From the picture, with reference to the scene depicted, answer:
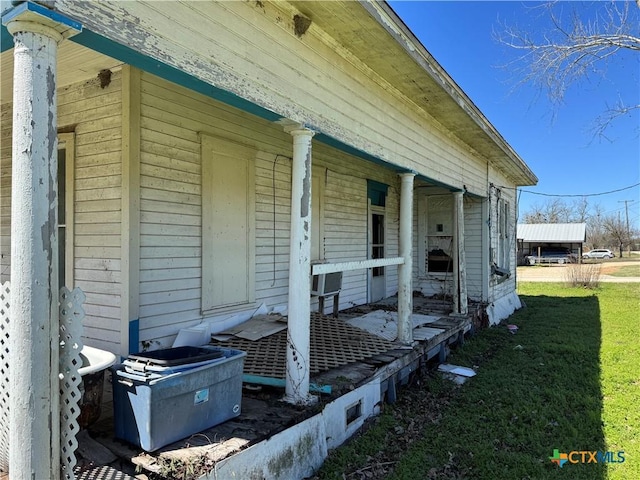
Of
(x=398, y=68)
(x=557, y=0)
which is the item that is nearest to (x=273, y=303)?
(x=398, y=68)

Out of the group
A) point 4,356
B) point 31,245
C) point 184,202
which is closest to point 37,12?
point 31,245

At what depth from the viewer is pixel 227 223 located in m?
4.72

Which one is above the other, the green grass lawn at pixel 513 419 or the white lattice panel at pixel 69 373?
the white lattice panel at pixel 69 373

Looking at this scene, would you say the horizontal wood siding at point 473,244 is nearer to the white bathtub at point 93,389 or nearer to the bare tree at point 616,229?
the white bathtub at point 93,389

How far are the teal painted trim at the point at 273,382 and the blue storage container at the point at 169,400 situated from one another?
28.2 inches

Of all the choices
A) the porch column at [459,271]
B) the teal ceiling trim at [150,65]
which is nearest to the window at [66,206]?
the teal ceiling trim at [150,65]

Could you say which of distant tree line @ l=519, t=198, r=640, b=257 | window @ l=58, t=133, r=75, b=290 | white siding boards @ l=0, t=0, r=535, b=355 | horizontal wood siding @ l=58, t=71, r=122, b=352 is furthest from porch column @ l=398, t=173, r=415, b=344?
distant tree line @ l=519, t=198, r=640, b=257

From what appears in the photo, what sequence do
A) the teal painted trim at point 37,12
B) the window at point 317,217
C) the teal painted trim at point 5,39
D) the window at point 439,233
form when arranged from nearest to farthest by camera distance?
the teal painted trim at point 37,12, the teal painted trim at point 5,39, the window at point 317,217, the window at point 439,233

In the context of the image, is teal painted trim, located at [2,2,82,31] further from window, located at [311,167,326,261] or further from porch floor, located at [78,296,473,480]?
window, located at [311,167,326,261]

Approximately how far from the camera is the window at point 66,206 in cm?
395

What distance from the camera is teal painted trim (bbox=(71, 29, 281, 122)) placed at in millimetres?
1988

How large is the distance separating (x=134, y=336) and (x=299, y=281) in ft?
4.96

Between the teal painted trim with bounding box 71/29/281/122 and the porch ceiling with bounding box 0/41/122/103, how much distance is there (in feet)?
3.57

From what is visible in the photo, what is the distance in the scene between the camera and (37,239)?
1730 mm
